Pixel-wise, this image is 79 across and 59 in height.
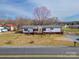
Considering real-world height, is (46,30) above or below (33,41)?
above

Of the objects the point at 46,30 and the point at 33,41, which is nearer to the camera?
the point at 33,41

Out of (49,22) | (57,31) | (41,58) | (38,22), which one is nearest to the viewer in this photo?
(41,58)

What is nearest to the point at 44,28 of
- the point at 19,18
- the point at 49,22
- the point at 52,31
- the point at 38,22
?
Result: the point at 52,31

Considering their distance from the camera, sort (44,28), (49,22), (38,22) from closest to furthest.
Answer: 1. (44,28)
2. (38,22)
3. (49,22)

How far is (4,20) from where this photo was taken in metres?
137

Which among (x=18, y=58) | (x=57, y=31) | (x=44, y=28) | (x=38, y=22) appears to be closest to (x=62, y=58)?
(x=18, y=58)

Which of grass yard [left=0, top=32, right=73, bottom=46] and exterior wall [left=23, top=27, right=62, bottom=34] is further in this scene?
exterior wall [left=23, top=27, right=62, bottom=34]

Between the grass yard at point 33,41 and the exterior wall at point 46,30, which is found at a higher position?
the exterior wall at point 46,30

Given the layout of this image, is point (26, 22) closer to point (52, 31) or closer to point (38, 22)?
point (38, 22)

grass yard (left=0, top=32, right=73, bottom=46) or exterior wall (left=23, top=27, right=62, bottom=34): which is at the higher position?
exterior wall (left=23, top=27, right=62, bottom=34)

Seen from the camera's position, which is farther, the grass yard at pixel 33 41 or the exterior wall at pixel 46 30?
the exterior wall at pixel 46 30

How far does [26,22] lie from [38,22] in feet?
63.9

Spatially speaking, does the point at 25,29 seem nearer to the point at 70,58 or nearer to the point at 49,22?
the point at 49,22

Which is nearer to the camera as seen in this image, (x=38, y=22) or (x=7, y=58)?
(x=7, y=58)
